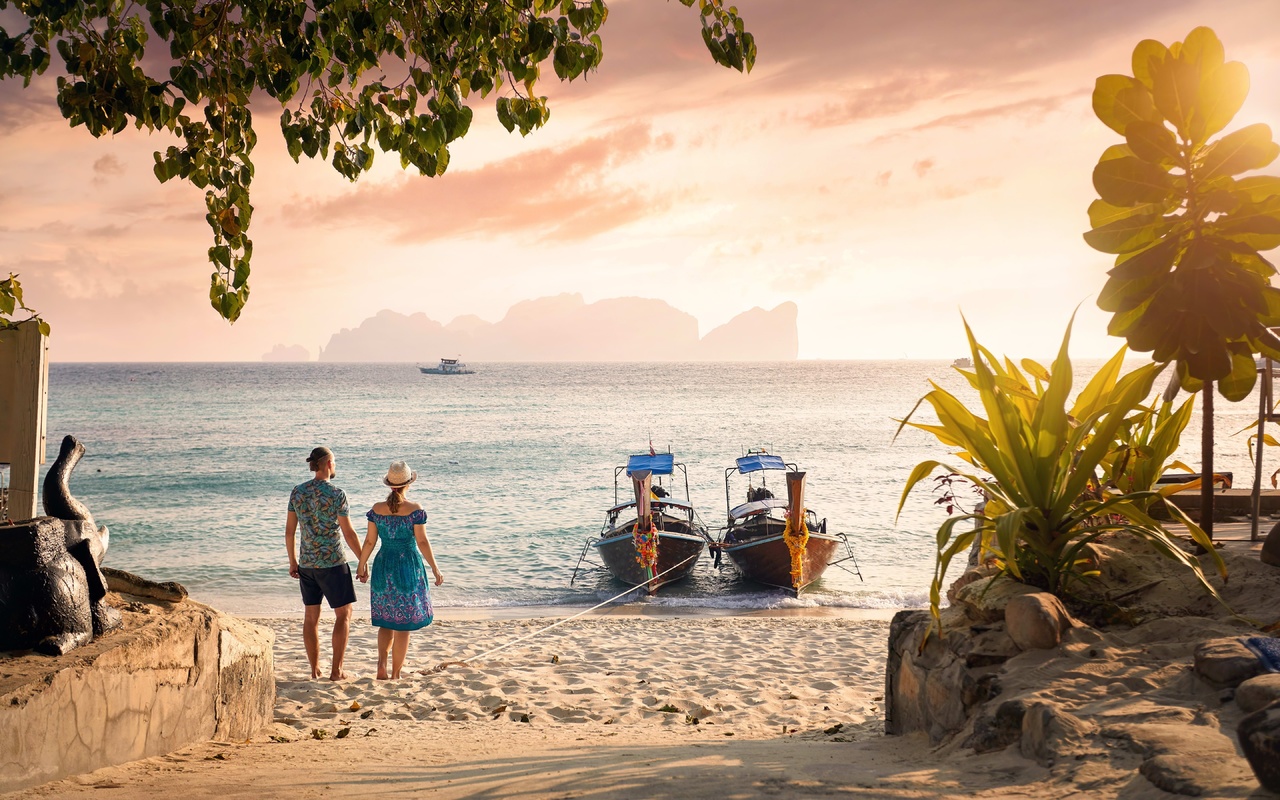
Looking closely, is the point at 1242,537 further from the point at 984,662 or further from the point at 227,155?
the point at 227,155

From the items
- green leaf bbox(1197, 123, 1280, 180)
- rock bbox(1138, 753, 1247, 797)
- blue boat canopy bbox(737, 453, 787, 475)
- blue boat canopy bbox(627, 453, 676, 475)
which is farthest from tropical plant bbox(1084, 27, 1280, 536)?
blue boat canopy bbox(737, 453, 787, 475)

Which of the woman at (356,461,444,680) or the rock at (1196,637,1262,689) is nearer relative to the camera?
the rock at (1196,637,1262,689)

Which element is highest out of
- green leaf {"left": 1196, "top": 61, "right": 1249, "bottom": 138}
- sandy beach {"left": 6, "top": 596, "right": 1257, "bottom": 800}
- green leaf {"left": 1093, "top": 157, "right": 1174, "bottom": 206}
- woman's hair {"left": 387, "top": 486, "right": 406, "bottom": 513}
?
green leaf {"left": 1196, "top": 61, "right": 1249, "bottom": 138}

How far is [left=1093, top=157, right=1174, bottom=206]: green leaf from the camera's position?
417cm

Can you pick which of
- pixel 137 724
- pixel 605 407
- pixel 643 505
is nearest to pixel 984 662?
pixel 137 724

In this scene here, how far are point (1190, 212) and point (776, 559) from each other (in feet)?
36.9

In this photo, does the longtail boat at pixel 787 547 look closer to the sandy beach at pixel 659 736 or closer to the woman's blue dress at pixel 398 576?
the sandy beach at pixel 659 736

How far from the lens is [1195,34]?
4145 millimetres

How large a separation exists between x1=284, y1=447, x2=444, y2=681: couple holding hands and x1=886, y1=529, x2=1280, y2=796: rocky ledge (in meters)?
3.76

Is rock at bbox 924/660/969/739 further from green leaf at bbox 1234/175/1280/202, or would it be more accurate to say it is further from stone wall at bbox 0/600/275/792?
stone wall at bbox 0/600/275/792

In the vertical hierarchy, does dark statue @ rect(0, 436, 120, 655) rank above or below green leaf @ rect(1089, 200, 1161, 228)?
below

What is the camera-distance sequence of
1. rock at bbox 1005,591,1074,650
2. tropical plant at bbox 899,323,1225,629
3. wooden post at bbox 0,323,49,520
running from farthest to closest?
wooden post at bbox 0,323,49,520, tropical plant at bbox 899,323,1225,629, rock at bbox 1005,591,1074,650

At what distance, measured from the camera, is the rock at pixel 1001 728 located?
3.08 metres

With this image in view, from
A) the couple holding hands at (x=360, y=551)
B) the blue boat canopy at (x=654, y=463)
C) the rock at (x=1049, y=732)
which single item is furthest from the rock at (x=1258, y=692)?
the blue boat canopy at (x=654, y=463)
